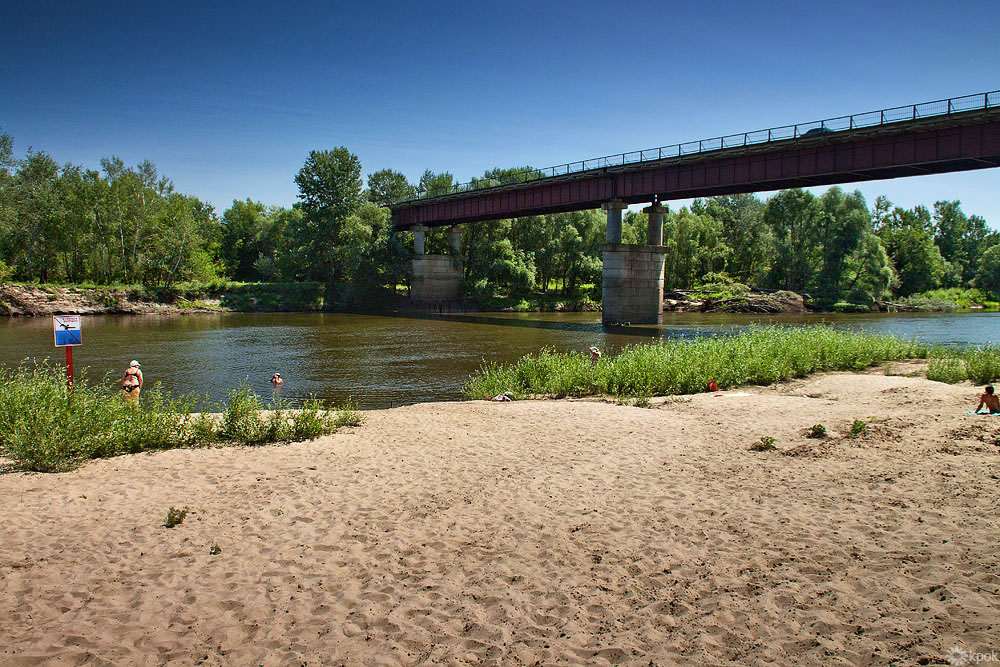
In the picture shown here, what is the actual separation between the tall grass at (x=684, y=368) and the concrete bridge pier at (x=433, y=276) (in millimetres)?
55989

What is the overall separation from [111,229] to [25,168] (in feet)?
44.8

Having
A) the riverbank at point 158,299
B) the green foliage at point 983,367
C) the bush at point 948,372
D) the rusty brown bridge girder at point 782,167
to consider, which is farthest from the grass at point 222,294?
the green foliage at point 983,367

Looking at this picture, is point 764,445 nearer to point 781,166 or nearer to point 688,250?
point 781,166

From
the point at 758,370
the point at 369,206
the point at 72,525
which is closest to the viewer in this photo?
the point at 72,525

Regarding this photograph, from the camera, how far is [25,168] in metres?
75.1

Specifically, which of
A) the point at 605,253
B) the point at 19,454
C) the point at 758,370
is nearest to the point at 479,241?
the point at 605,253

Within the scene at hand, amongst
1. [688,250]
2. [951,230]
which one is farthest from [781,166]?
[951,230]

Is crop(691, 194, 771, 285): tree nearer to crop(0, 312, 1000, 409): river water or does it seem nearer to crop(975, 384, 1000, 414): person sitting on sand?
crop(0, 312, 1000, 409): river water

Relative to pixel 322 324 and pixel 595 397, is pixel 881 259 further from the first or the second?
pixel 595 397

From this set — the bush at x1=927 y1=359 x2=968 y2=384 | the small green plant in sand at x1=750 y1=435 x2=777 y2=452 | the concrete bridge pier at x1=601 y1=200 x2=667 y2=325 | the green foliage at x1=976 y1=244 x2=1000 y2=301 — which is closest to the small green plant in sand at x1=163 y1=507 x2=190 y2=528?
the small green plant in sand at x1=750 y1=435 x2=777 y2=452

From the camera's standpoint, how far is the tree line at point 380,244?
73.2 metres

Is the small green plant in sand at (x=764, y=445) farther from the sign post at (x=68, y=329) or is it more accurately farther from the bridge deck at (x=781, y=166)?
the bridge deck at (x=781, y=166)

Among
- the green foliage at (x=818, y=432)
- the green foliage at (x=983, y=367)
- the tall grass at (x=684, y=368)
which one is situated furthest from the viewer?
the tall grass at (x=684, y=368)

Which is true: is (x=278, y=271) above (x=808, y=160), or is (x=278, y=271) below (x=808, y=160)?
below
